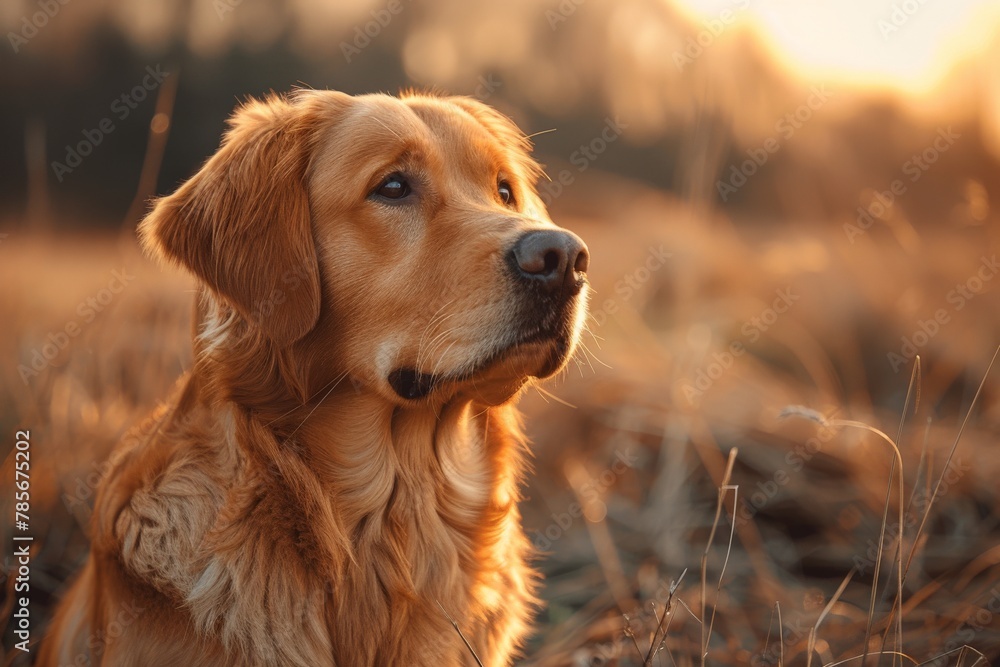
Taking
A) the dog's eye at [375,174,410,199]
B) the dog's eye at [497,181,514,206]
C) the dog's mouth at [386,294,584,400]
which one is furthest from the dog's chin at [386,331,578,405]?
the dog's eye at [497,181,514,206]

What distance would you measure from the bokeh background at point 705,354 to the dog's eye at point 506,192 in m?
0.67

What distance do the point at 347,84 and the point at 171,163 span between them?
2.97 meters

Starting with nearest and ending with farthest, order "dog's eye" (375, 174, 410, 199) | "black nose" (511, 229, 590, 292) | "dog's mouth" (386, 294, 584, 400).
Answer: "black nose" (511, 229, 590, 292) → "dog's mouth" (386, 294, 584, 400) → "dog's eye" (375, 174, 410, 199)

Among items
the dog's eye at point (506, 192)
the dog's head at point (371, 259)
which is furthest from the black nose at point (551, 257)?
the dog's eye at point (506, 192)

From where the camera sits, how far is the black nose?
2.47 m

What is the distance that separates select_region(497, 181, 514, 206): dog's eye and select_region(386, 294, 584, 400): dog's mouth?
88 centimetres

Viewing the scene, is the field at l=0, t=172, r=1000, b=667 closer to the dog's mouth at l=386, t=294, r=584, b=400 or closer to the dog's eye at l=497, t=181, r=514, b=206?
the dog's mouth at l=386, t=294, r=584, b=400

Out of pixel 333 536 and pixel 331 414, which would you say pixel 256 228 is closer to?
pixel 331 414

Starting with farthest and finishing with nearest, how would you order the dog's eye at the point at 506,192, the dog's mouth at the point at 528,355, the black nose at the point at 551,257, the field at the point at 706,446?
1. the field at the point at 706,446
2. the dog's eye at the point at 506,192
3. the dog's mouth at the point at 528,355
4. the black nose at the point at 551,257

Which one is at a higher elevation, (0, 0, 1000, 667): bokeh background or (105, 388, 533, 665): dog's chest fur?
(105, 388, 533, 665): dog's chest fur

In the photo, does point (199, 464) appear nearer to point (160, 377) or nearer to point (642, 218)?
point (160, 377)

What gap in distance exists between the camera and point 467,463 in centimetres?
302

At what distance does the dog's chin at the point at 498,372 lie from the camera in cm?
258

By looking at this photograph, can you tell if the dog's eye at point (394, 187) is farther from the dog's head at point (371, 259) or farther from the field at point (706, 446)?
the field at point (706, 446)
